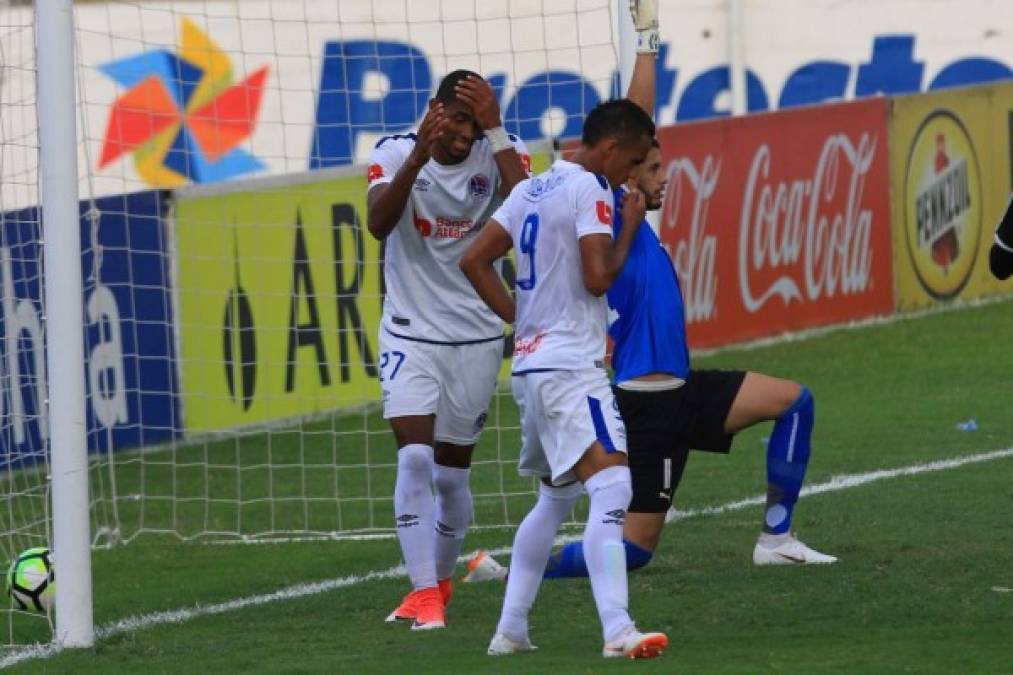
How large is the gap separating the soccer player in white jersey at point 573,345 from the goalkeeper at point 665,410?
97 centimetres

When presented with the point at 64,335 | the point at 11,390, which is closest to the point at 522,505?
the point at 11,390

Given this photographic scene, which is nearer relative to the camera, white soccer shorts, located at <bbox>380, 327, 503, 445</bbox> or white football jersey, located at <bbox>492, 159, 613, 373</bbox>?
white football jersey, located at <bbox>492, 159, 613, 373</bbox>

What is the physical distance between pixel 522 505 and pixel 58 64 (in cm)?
419

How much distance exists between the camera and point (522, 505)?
11078mm

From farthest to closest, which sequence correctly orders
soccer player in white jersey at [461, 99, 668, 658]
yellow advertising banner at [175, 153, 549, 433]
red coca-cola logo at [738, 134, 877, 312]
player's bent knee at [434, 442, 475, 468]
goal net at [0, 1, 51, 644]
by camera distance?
red coca-cola logo at [738, 134, 877, 312]
yellow advertising banner at [175, 153, 549, 433]
goal net at [0, 1, 51, 644]
player's bent knee at [434, 442, 475, 468]
soccer player in white jersey at [461, 99, 668, 658]

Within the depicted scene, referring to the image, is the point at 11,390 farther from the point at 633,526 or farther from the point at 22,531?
the point at 633,526

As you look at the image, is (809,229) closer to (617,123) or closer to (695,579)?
(695,579)

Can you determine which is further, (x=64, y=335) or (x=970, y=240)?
(x=970, y=240)

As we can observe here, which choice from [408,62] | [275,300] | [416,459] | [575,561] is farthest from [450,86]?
[408,62]

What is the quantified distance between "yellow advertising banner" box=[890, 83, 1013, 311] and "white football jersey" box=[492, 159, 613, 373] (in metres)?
11.5

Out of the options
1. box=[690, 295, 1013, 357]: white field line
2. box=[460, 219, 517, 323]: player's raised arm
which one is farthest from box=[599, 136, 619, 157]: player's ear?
box=[690, 295, 1013, 357]: white field line

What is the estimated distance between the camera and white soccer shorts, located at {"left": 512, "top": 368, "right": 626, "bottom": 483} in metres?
6.89

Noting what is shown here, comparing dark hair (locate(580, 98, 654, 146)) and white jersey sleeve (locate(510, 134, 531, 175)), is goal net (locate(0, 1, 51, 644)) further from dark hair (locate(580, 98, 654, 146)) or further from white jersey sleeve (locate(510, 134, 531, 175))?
dark hair (locate(580, 98, 654, 146))

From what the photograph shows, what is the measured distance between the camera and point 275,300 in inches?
547
